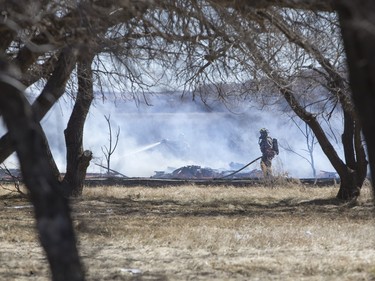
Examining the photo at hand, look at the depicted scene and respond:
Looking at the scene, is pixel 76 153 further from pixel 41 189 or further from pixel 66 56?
pixel 41 189

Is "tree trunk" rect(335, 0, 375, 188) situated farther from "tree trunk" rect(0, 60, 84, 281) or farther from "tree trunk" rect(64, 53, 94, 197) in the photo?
"tree trunk" rect(64, 53, 94, 197)

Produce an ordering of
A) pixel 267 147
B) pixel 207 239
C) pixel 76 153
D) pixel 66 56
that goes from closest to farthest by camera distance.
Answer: pixel 66 56 < pixel 207 239 < pixel 76 153 < pixel 267 147

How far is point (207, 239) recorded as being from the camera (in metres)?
11.2

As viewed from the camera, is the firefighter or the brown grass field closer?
the brown grass field

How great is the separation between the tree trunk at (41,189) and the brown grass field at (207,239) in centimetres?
415

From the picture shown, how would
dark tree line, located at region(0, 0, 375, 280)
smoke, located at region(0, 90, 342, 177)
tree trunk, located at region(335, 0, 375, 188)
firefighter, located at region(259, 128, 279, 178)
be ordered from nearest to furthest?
tree trunk, located at region(335, 0, 375, 188)
dark tree line, located at region(0, 0, 375, 280)
firefighter, located at region(259, 128, 279, 178)
smoke, located at region(0, 90, 342, 177)

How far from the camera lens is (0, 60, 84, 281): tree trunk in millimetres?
4191

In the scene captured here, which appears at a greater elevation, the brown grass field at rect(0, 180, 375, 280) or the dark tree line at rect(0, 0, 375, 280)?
the dark tree line at rect(0, 0, 375, 280)

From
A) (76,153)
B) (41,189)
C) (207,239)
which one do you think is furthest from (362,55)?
(76,153)

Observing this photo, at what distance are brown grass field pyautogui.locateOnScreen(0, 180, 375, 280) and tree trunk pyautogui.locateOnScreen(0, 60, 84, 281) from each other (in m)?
4.15

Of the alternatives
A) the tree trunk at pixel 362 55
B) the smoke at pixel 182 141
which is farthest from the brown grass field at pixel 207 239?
the smoke at pixel 182 141

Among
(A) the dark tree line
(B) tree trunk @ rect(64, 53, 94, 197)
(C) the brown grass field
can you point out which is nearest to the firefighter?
(B) tree trunk @ rect(64, 53, 94, 197)

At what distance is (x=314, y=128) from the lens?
19266mm

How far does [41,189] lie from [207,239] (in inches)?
280
